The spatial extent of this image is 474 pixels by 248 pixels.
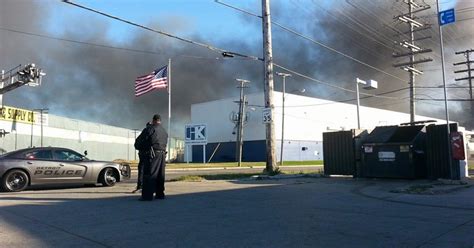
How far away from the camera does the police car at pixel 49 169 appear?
14117 millimetres

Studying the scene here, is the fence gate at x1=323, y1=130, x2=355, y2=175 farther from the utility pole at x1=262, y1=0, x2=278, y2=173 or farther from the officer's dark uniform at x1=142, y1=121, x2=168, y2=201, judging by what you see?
the officer's dark uniform at x1=142, y1=121, x2=168, y2=201

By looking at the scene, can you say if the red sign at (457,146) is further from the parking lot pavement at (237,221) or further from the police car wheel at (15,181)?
the police car wheel at (15,181)

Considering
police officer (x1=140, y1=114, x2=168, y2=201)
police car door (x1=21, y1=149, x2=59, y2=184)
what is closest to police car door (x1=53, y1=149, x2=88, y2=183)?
police car door (x1=21, y1=149, x2=59, y2=184)

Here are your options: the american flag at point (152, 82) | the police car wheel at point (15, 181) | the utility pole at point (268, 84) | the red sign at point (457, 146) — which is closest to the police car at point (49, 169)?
the police car wheel at point (15, 181)

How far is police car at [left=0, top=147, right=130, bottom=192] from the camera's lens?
14.1 metres

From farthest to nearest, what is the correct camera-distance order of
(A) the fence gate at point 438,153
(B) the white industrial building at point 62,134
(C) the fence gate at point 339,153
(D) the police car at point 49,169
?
(B) the white industrial building at point 62,134 → (C) the fence gate at point 339,153 → (A) the fence gate at point 438,153 → (D) the police car at point 49,169

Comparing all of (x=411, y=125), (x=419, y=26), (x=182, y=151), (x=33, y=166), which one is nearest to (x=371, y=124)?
(x=182, y=151)

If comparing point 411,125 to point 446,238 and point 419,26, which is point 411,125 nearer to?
point 446,238

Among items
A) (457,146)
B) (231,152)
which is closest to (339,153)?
(457,146)

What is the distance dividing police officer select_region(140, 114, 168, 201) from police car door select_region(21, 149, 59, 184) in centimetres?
541

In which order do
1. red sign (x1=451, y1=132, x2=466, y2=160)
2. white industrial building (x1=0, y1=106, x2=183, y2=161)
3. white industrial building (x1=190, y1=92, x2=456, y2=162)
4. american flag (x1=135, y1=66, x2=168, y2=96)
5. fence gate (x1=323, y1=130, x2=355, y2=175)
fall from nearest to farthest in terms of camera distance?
1. red sign (x1=451, y1=132, x2=466, y2=160)
2. fence gate (x1=323, y1=130, x2=355, y2=175)
3. american flag (x1=135, y1=66, x2=168, y2=96)
4. white industrial building (x1=0, y1=106, x2=183, y2=161)
5. white industrial building (x1=190, y1=92, x2=456, y2=162)

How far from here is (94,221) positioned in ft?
25.8

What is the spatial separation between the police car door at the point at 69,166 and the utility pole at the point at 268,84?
29.0 ft

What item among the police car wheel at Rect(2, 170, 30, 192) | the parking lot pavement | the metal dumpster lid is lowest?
the parking lot pavement
